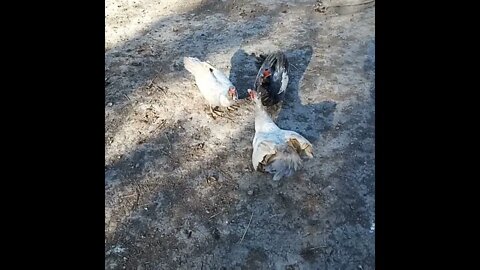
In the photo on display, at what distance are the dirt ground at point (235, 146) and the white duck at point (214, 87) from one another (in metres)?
0.17

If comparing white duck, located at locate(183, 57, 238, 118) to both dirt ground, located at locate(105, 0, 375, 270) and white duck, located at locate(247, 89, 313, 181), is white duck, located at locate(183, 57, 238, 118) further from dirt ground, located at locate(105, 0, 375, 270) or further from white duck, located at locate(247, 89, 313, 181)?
white duck, located at locate(247, 89, 313, 181)

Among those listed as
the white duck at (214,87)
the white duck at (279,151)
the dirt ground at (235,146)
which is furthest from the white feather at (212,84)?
the white duck at (279,151)

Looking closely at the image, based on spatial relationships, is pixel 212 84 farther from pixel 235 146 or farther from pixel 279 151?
pixel 279 151

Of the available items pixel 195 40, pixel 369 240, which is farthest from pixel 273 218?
pixel 195 40

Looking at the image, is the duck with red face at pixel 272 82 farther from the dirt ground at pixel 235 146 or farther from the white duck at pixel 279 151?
the white duck at pixel 279 151

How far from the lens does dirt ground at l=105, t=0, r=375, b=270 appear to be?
10.8 feet

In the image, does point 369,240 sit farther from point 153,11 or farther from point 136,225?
point 153,11

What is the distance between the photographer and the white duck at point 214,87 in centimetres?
427

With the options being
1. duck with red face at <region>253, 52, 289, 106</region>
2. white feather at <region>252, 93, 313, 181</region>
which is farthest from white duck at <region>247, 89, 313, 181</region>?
duck with red face at <region>253, 52, 289, 106</region>

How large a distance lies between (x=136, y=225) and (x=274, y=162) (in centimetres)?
117

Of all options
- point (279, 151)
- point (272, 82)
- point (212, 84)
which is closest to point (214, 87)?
point (212, 84)

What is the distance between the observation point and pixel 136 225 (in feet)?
11.4
